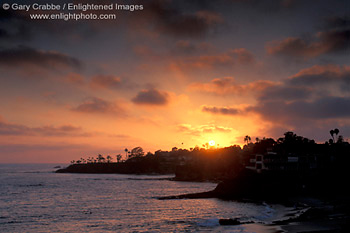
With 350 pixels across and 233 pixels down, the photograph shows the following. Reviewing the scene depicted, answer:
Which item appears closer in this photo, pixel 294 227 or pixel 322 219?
pixel 294 227

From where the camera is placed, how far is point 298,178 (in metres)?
97.1

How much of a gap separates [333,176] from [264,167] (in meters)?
25.3

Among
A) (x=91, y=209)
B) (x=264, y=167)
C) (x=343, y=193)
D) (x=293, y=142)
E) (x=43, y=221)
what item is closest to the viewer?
(x=43, y=221)

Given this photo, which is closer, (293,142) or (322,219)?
(322,219)

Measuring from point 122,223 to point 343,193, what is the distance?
64467 mm

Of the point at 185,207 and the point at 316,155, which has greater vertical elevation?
the point at 316,155

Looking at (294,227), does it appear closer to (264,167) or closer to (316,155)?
(264,167)

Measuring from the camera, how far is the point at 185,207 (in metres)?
66.4

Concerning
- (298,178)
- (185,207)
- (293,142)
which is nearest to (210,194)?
(185,207)

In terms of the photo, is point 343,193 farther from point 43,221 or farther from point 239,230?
point 43,221

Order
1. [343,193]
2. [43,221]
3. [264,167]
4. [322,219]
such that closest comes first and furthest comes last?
[322,219]
[43,221]
[343,193]
[264,167]

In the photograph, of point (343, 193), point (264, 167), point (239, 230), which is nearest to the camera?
point (239, 230)

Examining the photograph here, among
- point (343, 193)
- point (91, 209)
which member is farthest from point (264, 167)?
point (91, 209)

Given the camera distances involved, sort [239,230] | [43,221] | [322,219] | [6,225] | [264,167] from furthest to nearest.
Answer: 1. [264,167]
2. [43,221]
3. [6,225]
4. [322,219]
5. [239,230]
